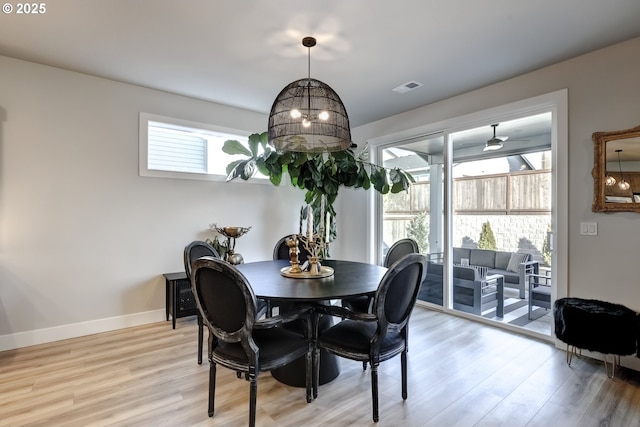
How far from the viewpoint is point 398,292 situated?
1.95 metres

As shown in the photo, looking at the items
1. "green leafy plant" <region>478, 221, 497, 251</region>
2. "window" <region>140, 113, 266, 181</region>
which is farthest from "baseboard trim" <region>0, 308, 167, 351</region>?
"green leafy plant" <region>478, 221, 497, 251</region>

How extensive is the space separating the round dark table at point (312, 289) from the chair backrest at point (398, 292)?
155 millimetres

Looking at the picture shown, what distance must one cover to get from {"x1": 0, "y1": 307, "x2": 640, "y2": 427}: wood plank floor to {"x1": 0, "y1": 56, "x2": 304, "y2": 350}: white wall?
1.59 feet

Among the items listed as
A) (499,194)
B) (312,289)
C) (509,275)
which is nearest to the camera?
(312,289)

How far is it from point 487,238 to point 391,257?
63.1 inches

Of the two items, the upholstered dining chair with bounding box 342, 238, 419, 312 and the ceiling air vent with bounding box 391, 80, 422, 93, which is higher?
the ceiling air vent with bounding box 391, 80, 422, 93

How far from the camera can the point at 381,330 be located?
1874 millimetres

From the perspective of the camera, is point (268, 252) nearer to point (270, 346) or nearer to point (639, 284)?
point (270, 346)

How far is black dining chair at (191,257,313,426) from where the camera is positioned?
170cm

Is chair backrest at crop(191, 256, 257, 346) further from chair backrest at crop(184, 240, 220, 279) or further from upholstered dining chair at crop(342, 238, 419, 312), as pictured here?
upholstered dining chair at crop(342, 238, 419, 312)

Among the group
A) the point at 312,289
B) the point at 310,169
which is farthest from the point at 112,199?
the point at 312,289

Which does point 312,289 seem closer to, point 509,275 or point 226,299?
point 226,299

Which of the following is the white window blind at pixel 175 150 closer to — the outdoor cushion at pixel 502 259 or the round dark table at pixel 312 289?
the round dark table at pixel 312 289

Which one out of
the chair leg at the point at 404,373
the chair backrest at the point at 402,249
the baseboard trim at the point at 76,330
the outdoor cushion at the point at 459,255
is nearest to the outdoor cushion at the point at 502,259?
the outdoor cushion at the point at 459,255
